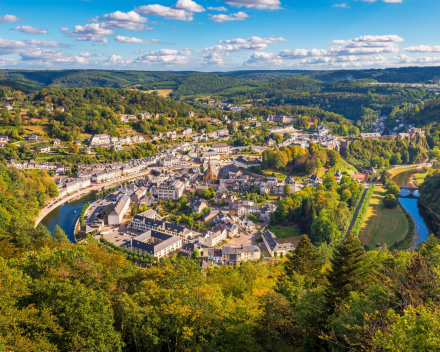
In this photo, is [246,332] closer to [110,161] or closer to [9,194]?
[9,194]

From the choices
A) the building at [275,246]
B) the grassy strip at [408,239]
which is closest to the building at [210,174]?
the building at [275,246]

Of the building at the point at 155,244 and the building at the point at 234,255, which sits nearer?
the building at the point at 234,255

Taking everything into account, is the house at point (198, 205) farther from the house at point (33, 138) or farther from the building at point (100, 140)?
the house at point (33, 138)

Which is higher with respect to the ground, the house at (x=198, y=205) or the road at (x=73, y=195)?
the house at (x=198, y=205)

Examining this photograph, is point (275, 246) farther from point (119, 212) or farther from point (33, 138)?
point (33, 138)

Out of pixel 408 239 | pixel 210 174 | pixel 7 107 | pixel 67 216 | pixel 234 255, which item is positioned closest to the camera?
pixel 234 255

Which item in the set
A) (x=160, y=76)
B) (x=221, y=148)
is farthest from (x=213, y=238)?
(x=160, y=76)
